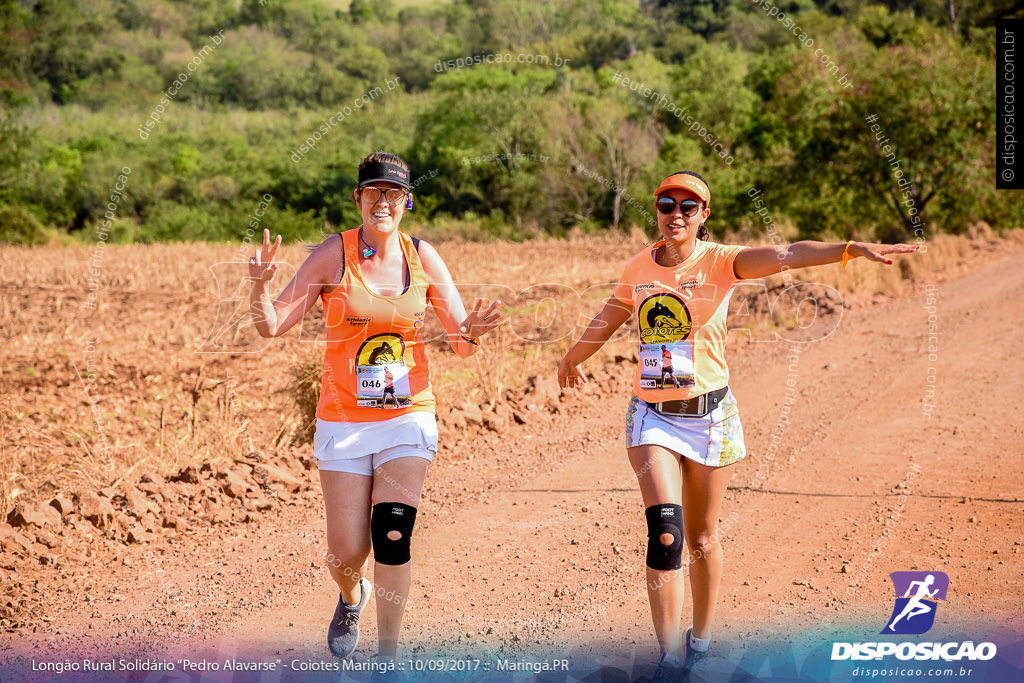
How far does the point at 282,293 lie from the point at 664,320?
1652 mm

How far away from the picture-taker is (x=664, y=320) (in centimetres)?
411

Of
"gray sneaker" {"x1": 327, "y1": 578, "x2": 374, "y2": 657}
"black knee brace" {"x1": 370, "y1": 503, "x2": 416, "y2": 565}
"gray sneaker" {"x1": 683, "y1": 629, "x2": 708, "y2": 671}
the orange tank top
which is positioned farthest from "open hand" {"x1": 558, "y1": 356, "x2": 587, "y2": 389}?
"gray sneaker" {"x1": 327, "y1": 578, "x2": 374, "y2": 657}

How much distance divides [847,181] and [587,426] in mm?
14471

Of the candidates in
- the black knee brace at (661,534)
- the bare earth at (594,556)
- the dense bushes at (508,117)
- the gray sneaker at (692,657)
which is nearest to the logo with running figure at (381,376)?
the black knee brace at (661,534)

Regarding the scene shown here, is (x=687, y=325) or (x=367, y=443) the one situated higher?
(x=687, y=325)

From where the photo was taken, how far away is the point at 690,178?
4.12m

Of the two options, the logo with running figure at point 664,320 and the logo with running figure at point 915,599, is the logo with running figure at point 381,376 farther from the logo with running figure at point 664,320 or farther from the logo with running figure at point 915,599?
the logo with running figure at point 915,599

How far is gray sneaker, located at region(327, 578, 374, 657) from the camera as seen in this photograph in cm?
421

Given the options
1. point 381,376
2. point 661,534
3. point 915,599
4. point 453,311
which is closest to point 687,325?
point 661,534

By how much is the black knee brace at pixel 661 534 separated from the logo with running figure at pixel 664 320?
719mm

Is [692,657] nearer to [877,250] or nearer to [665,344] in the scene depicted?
[665,344]

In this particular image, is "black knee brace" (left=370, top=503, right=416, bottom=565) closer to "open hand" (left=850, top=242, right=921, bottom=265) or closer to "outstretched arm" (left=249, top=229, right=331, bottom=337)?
"outstretched arm" (left=249, top=229, right=331, bottom=337)

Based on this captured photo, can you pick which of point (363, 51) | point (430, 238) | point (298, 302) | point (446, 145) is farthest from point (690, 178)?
point (363, 51)

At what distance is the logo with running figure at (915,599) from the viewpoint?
4.52 m
